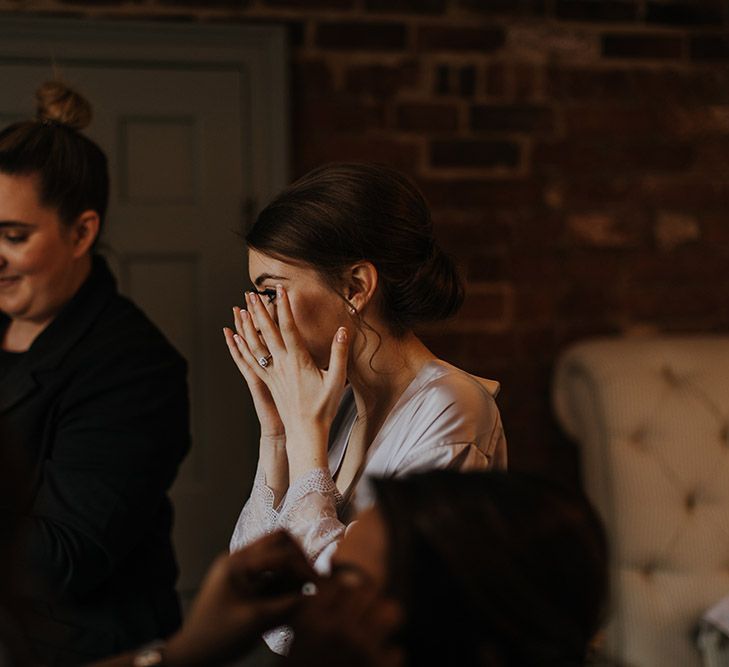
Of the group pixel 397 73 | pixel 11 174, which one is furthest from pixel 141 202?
pixel 11 174

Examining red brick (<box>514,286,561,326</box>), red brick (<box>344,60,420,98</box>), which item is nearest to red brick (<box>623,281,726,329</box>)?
red brick (<box>514,286,561,326</box>)

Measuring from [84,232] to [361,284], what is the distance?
0.57m

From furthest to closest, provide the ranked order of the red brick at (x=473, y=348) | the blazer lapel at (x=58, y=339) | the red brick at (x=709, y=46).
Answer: the red brick at (x=709, y=46)
the red brick at (x=473, y=348)
the blazer lapel at (x=58, y=339)

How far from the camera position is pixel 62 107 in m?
1.77

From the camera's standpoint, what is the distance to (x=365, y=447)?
4.78ft

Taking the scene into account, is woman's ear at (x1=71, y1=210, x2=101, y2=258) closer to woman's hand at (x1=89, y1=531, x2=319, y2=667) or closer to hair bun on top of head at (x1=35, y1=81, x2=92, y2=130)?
hair bun on top of head at (x1=35, y1=81, x2=92, y2=130)

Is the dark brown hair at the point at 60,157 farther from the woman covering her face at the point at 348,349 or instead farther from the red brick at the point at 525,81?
the red brick at the point at 525,81

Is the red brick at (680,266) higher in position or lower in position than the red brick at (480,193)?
lower

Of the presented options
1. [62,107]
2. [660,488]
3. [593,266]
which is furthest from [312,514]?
[593,266]

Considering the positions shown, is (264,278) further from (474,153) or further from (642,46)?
(642,46)

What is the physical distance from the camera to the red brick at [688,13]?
2801 mm

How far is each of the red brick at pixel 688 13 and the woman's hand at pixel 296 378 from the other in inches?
73.0

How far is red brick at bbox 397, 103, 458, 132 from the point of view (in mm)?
2678

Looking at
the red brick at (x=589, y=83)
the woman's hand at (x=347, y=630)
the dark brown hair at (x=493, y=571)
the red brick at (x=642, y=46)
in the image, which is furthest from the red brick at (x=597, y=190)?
the woman's hand at (x=347, y=630)
